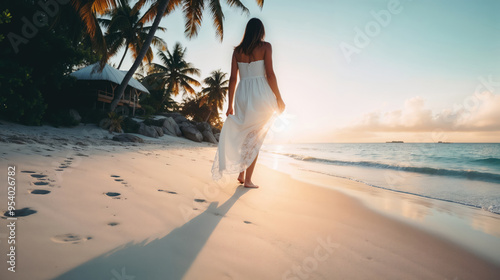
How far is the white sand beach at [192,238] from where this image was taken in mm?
933

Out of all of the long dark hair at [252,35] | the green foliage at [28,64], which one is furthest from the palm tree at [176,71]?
the long dark hair at [252,35]

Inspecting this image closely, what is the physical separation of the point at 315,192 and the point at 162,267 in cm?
245

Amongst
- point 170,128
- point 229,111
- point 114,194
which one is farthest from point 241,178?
point 170,128

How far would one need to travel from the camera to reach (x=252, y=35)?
9.25 ft

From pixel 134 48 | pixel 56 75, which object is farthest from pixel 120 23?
pixel 56 75

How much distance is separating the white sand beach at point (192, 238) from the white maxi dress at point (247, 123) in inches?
24.0

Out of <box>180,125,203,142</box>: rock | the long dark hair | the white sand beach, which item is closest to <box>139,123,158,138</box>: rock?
<box>180,125,203,142</box>: rock

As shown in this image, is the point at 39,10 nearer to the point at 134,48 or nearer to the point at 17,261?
the point at 17,261

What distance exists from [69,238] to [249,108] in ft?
7.05

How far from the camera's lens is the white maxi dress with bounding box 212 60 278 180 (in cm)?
281

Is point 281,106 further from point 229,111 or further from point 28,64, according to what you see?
point 28,64

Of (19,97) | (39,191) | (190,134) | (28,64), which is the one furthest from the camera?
(190,134)

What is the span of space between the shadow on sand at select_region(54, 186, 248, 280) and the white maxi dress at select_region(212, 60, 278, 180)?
1.47 meters

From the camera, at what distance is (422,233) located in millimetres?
1826
